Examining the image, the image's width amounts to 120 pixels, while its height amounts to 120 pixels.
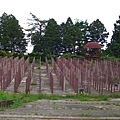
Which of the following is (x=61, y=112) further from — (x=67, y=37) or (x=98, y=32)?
(x=98, y=32)

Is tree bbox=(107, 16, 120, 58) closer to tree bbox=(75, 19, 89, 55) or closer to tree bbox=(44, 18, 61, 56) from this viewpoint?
tree bbox=(75, 19, 89, 55)

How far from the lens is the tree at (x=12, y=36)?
41.8 metres

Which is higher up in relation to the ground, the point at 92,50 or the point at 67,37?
the point at 67,37

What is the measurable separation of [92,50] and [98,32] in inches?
460

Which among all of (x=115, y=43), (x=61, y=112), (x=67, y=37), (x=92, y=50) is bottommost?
(x=61, y=112)

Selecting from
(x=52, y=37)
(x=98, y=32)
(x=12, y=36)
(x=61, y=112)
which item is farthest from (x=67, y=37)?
(x=61, y=112)

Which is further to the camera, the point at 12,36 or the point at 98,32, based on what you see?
the point at 98,32

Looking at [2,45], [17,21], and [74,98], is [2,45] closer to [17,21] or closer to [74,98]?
[17,21]

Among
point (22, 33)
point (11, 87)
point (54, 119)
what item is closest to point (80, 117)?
point (54, 119)

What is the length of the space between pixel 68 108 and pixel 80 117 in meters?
1.29

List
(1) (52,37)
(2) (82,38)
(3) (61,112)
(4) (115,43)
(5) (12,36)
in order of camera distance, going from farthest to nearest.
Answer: (2) (82,38) → (1) (52,37) → (5) (12,36) → (4) (115,43) → (3) (61,112)

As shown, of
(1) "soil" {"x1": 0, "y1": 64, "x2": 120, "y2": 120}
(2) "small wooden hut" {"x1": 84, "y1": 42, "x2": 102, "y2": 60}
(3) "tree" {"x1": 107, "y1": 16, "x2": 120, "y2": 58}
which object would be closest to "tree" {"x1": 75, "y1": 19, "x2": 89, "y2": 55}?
(3) "tree" {"x1": 107, "y1": 16, "x2": 120, "y2": 58}

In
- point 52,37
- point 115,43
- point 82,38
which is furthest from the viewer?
point 82,38

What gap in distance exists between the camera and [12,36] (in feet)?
138
